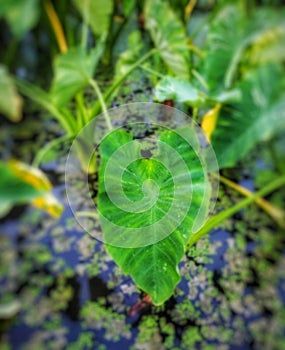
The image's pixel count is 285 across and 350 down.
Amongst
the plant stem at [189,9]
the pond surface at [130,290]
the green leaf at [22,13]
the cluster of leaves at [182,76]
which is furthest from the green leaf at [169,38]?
the green leaf at [22,13]

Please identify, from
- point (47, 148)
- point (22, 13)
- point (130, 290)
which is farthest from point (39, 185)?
point (22, 13)

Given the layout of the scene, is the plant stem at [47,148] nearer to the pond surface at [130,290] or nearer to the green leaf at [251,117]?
the pond surface at [130,290]

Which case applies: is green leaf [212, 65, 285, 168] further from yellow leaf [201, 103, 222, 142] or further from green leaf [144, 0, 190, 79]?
green leaf [144, 0, 190, 79]

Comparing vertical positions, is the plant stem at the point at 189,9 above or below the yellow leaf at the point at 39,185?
below

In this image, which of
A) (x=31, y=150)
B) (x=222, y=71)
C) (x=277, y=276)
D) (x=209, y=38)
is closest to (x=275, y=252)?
(x=277, y=276)

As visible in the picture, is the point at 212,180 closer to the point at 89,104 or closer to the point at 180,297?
the point at 180,297

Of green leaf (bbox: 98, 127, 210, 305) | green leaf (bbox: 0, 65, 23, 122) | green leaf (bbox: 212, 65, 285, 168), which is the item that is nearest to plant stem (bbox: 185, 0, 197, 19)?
green leaf (bbox: 212, 65, 285, 168)

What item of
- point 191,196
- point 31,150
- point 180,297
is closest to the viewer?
point 191,196
